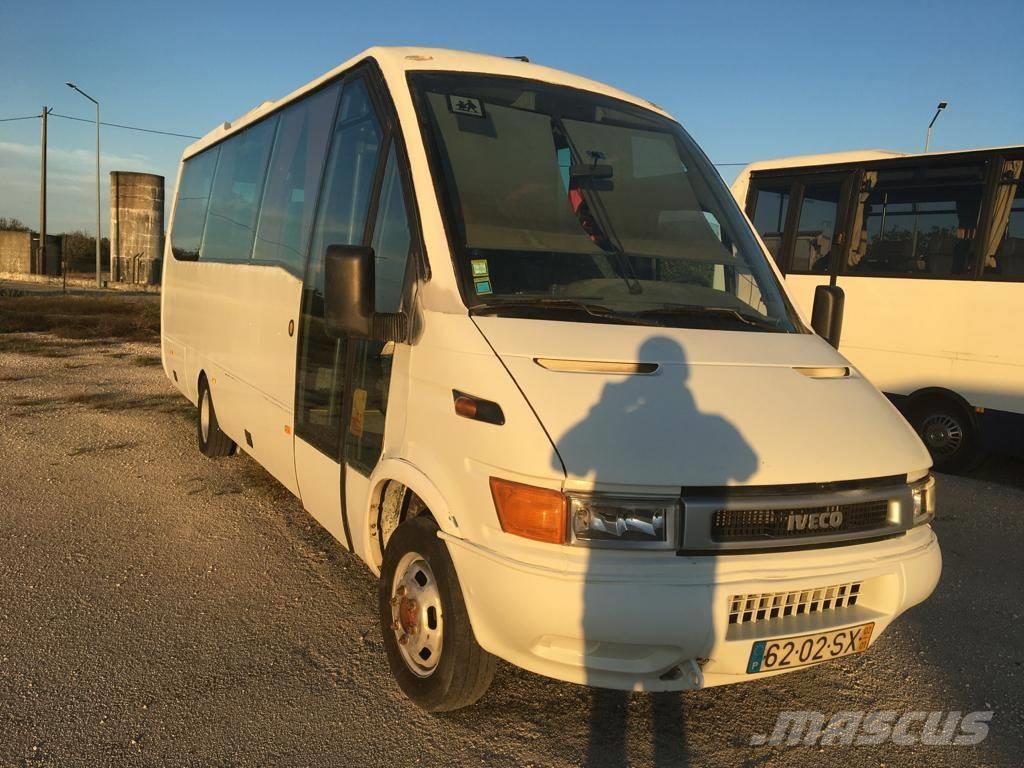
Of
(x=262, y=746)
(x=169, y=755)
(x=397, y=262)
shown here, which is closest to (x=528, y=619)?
(x=262, y=746)

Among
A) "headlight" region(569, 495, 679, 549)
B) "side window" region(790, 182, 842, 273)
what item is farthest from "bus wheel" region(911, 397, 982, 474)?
"headlight" region(569, 495, 679, 549)

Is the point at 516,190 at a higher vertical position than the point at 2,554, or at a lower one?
higher

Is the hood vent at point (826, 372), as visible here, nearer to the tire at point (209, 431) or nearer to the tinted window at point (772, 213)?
the tire at point (209, 431)

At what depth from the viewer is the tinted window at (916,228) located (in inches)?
347

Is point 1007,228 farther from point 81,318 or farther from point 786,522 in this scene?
point 81,318

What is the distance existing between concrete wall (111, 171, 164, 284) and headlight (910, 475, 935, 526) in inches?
1525

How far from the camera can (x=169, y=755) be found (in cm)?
317

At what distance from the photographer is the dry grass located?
59.3 ft

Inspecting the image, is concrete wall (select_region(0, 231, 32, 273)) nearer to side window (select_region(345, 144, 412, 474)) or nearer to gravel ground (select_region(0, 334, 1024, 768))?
gravel ground (select_region(0, 334, 1024, 768))

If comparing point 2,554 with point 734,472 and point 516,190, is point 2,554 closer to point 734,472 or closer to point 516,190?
point 516,190

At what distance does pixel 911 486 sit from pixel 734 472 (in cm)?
89

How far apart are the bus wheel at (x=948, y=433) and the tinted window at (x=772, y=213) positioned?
2.61 m

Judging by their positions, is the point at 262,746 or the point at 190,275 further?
the point at 190,275

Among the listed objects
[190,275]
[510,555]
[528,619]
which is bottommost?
[528,619]
